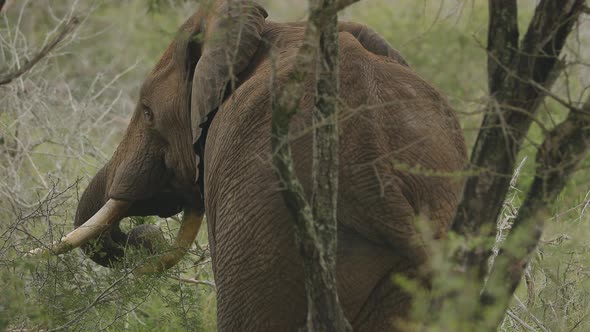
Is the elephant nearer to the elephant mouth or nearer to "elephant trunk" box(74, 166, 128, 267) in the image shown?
the elephant mouth

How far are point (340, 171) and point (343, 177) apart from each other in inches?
0.7

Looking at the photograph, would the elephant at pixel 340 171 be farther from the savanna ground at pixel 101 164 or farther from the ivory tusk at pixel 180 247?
the ivory tusk at pixel 180 247

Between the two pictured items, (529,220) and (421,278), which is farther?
(421,278)

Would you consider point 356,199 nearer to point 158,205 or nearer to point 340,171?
point 340,171

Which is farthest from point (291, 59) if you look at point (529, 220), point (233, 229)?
point (529, 220)

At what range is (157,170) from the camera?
165 inches

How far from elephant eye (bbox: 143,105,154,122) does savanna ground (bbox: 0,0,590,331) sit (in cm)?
36

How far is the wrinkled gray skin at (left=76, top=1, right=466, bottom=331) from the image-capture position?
9.61ft

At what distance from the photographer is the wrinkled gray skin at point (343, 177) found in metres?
2.93

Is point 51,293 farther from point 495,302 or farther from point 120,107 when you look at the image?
point 120,107

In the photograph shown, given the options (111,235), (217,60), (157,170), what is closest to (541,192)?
(217,60)

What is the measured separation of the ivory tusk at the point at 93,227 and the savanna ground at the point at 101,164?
0.05 metres

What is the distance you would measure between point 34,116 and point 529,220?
416 centimetres

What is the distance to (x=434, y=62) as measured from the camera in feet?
33.1
